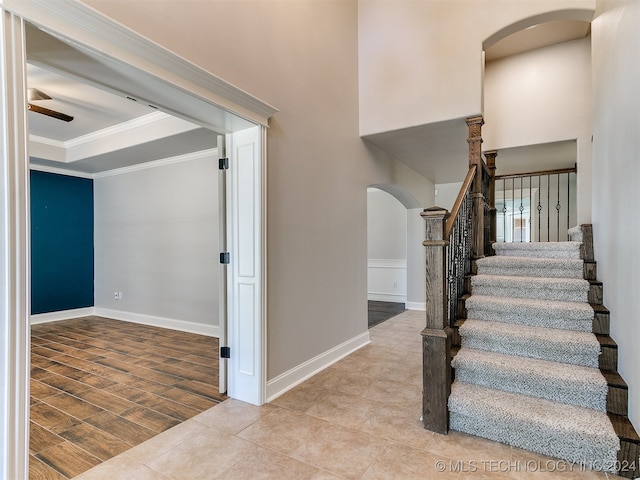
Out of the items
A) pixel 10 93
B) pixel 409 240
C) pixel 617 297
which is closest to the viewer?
pixel 10 93

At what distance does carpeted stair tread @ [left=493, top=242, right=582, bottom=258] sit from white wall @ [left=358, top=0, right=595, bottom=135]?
1.67 metres

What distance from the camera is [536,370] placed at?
232 cm

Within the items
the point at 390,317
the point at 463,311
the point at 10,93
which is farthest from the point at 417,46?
the point at 390,317

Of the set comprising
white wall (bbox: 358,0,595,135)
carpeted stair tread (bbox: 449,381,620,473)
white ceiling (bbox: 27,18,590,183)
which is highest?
white wall (bbox: 358,0,595,135)

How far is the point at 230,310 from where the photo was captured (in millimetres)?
2877

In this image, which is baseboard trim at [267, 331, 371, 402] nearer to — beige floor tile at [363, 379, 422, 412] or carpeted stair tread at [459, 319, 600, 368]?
beige floor tile at [363, 379, 422, 412]

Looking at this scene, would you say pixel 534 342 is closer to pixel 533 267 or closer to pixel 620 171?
pixel 533 267

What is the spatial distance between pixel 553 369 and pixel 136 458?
9.04ft

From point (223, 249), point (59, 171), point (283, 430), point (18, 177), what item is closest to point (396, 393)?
point (283, 430)

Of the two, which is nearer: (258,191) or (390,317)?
(258,191)

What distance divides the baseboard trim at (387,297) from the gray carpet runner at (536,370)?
4327 millimetres

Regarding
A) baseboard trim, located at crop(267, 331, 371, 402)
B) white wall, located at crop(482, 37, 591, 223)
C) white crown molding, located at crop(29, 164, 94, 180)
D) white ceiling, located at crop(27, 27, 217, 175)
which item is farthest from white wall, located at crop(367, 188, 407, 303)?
white crown molding, located at crop(29, 164, 94, 180)

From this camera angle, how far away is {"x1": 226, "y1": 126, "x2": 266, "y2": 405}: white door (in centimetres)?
272

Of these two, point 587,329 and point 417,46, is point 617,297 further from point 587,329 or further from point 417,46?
point 417,46
